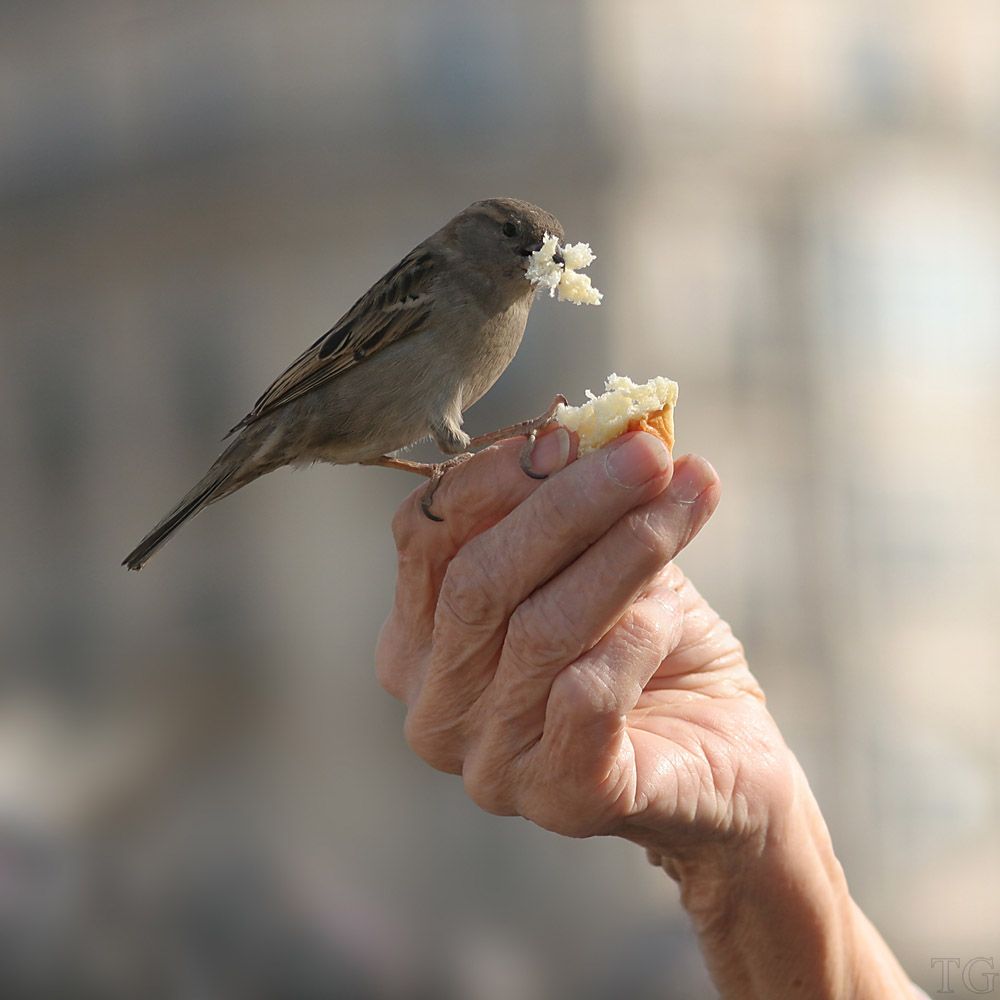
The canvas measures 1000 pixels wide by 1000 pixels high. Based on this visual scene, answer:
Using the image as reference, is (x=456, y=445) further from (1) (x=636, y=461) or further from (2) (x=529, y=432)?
(1) (x=636, y=461)

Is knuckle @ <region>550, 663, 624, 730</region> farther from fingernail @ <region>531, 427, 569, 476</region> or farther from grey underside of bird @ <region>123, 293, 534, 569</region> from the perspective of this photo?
grey underside of bird @ <region>123, 293, 534, 569</region>

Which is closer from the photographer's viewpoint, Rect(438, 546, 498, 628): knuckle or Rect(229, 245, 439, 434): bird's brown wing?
Rect(438, 546, 498, 628): knuckle

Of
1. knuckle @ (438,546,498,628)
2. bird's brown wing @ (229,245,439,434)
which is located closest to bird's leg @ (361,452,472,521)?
knuckle @ (438,546,498,628)

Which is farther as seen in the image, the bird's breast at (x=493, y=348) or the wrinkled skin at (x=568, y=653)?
the bird's breast at (x=493, y=348)

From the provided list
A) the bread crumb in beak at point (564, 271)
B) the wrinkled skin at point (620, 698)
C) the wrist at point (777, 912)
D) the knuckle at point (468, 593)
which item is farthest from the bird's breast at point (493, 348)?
the wrist at point (777, 912)

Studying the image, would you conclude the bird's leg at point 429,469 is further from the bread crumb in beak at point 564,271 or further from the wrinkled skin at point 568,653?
the bread crumb in beak at point 564,271

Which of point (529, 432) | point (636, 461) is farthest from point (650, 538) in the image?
point (529, 432)
